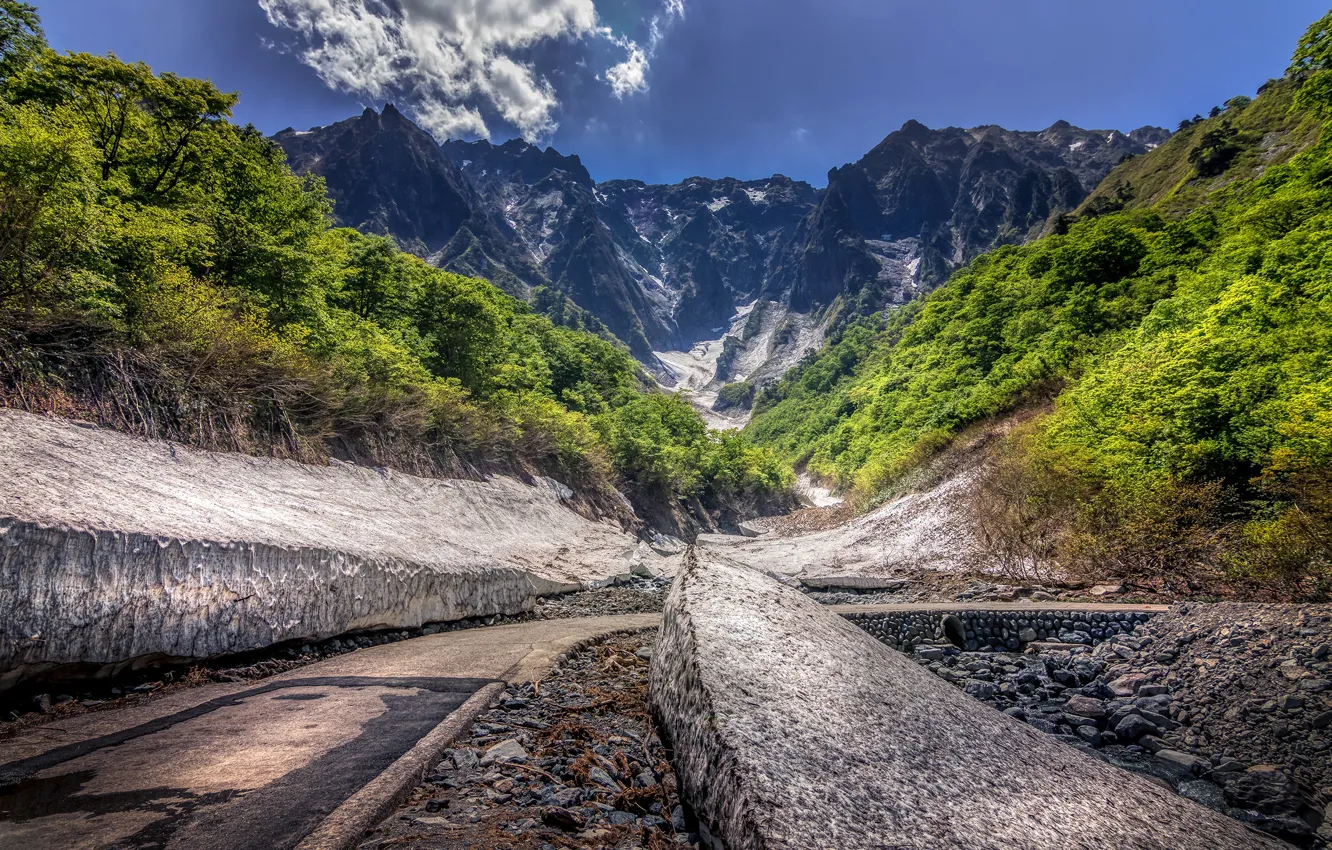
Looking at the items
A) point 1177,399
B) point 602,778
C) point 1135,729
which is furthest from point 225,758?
point 1177,399

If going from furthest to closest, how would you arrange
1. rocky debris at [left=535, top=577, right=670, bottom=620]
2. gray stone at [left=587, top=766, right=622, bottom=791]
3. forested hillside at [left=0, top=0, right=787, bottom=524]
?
rocky debris at [left=535, top=577, right=670, bottom=620] < forested hillside at [left=0, top=0, right=787, bottom=524] < gray stone at [left=587, top=766, right=622, bottom=791]

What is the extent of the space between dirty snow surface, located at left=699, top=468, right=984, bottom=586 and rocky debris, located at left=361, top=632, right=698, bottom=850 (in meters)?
12.5

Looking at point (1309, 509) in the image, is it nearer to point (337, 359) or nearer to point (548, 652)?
point (548, 652)

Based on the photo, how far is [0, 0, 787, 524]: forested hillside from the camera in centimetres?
814

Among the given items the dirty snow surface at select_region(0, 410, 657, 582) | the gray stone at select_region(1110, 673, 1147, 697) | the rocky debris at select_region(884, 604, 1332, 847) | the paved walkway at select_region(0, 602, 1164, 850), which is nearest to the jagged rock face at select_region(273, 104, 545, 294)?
the dirty snow surface at select_region(0, 410, 657, 582)

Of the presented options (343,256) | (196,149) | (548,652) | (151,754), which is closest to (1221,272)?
(548,652)

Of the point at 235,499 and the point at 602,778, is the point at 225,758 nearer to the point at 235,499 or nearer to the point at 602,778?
the point at 602,778

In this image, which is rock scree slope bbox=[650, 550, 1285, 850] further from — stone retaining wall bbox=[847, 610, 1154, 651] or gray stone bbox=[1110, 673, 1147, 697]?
stone retaining wall bbox=[847, 610, 1154, 651]

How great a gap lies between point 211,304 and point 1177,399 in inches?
924

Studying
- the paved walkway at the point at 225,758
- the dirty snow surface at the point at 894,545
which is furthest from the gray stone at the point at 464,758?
the dirty snow surface at the point at 894,545

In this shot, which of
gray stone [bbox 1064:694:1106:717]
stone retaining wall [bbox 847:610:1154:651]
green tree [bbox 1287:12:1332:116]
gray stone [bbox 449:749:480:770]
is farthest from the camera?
green tree [bbox 1287:12:1332:116]

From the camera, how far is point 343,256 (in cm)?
1989

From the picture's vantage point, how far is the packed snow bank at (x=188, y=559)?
14.7ft

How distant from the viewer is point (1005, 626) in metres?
10.0
